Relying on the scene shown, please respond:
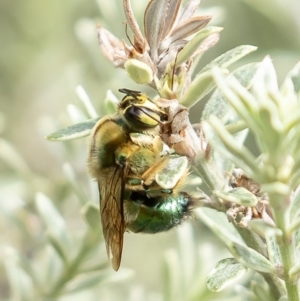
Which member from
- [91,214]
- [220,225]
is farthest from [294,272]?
[91,214]

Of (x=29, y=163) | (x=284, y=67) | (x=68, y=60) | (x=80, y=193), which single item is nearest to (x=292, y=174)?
(x=80, y=193)

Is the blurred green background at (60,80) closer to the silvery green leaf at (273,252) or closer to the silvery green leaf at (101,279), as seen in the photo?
the silvery green leaf at (101,279)

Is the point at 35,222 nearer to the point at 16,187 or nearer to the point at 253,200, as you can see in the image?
the point at 16,187

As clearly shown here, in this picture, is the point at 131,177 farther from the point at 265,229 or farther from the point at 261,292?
the point at 265,229

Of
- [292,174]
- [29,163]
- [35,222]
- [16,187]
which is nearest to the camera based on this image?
[292,174]

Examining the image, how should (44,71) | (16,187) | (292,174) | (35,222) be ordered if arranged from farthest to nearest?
(44,71) < (16,187) < (35,222) < (292,174)

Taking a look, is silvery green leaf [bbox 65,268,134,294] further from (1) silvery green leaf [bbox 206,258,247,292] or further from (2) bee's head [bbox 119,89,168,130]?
(1) silvery green leaf [bbox 206,258,247,292]
